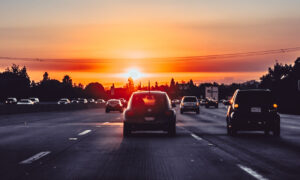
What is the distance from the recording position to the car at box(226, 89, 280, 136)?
18.6 meters

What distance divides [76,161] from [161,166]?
198 cm

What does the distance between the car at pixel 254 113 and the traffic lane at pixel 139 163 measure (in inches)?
155

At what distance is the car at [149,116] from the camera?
59.7ft

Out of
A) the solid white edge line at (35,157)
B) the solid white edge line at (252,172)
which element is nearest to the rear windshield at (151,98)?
the solid white edge line at (35,157)

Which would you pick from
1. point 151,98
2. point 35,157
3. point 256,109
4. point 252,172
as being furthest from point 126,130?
point 252,172

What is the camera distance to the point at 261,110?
738 inches

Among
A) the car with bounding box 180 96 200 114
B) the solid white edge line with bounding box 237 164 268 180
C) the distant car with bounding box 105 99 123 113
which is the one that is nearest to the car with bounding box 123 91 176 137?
the solid white edge line with bounding box 237 164 268 180

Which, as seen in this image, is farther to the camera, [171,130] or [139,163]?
[171,130]

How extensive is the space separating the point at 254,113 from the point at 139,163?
9.14m

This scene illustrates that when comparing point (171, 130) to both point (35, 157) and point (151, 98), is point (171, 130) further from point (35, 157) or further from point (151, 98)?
point (35, 157)

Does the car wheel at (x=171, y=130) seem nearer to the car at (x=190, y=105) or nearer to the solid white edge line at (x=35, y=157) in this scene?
the solid white edge line at (x=35, y=157)

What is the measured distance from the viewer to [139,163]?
1053 cm

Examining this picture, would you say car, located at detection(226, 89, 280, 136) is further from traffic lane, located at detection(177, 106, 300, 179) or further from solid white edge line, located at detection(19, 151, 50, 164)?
solid white edge line, located at detection(19, 151, 50, 164)

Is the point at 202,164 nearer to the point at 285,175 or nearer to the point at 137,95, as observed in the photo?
the point at 285,175
